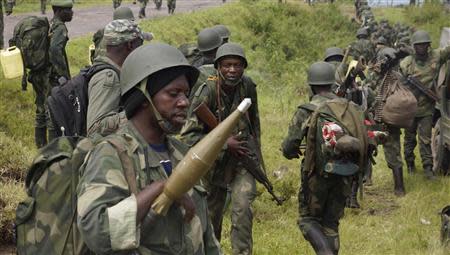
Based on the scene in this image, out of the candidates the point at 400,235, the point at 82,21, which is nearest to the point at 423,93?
the point at 400,235

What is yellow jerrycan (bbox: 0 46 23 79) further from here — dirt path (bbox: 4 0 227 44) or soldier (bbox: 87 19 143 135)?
dirt path (bbox: 4 0 227 44)

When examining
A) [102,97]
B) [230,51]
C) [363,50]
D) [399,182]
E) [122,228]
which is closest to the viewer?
[122,228]

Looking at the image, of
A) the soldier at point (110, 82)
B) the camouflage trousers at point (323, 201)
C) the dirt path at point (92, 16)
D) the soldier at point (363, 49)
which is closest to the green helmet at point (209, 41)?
the camouflage trousers at point (323, 201)

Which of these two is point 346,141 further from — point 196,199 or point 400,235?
point 400,235

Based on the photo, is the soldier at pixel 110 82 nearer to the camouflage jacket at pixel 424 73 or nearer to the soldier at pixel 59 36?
the soldier at pixel 59 36

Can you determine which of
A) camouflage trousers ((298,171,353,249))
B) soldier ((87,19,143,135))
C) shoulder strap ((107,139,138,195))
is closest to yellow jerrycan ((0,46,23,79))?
soldier ((87,19,143,135))

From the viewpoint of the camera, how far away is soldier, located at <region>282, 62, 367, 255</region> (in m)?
4.52

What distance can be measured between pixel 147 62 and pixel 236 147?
2703 mm

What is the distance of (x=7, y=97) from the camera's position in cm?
966

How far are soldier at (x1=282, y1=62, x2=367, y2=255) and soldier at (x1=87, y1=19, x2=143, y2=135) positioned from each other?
1453 mm

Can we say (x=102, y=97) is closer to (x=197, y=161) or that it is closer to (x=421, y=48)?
(x=197, y=161)

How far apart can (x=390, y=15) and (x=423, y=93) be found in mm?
20205

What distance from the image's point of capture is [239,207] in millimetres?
5035

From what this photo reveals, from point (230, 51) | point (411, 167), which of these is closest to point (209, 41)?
point (230, 51)
